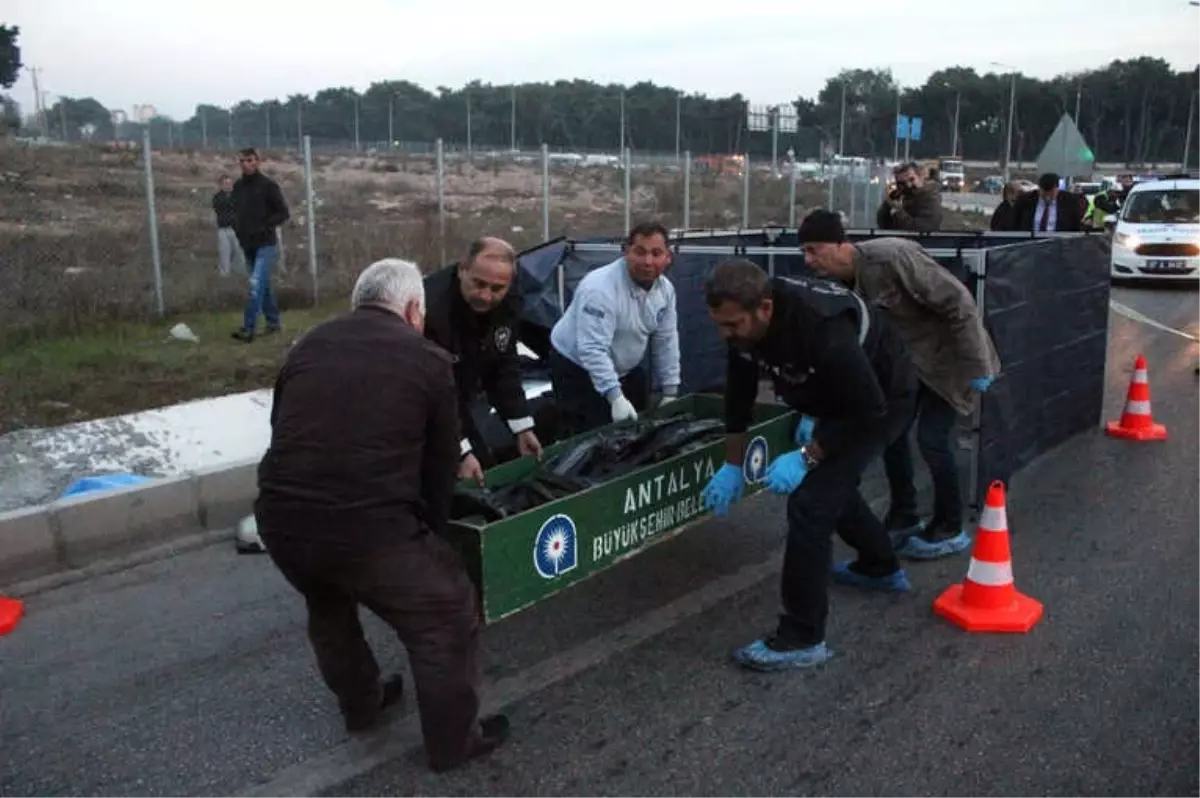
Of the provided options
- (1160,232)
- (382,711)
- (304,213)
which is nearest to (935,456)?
(382,711)

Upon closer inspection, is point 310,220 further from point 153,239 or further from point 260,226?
point 153,239

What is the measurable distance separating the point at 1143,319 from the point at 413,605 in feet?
44.3

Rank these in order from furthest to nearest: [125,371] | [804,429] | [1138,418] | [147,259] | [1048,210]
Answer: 1. [147,259]
2. [1048,210]
3. [125,371]
4. [1138,418]
5. [804,429]

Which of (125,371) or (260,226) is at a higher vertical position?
(260,226)

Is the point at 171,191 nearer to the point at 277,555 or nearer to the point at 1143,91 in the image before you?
the point at 277,555

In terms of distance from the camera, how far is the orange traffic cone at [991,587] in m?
4.55

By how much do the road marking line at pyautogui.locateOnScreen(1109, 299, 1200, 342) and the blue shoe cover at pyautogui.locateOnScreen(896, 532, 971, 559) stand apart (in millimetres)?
7733

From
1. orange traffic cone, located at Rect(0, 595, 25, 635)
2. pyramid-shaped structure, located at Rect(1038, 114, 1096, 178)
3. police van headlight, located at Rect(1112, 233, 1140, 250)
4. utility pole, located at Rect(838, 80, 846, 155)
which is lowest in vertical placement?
orange traffic cone, located at Rect(0, 595, 25, 635)

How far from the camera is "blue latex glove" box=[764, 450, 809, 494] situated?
416cm

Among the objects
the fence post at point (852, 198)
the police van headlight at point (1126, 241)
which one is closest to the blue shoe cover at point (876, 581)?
the police van headlight at point (1126, 241)

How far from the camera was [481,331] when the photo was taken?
4832 millimetres

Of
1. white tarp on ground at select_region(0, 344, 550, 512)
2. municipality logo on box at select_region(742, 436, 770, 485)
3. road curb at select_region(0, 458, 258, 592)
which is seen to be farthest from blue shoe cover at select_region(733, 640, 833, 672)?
white tarp on ground at select_region(0, 344, 550, 512)

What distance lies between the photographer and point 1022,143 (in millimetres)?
98125

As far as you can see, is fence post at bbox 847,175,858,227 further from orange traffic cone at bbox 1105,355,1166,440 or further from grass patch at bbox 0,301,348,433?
orange traffic cone at bbox 1105,355,1166,440
